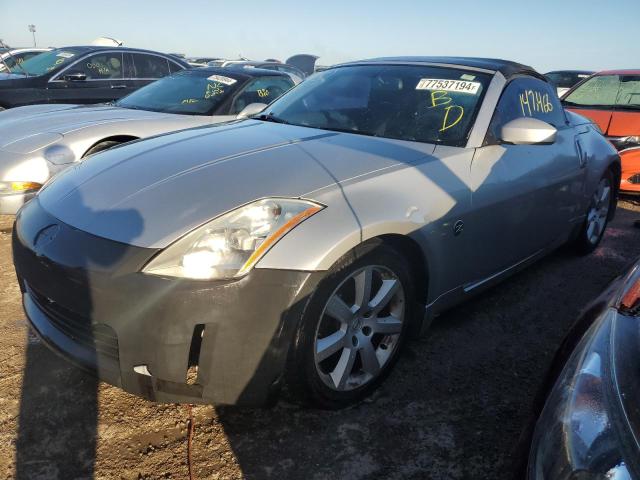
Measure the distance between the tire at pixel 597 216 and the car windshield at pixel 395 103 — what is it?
175cm

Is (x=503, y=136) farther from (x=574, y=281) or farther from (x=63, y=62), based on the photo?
(x=63, y=62)

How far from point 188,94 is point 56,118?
1279 millimetres

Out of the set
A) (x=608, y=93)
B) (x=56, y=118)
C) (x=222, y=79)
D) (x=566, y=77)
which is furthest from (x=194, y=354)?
(x=566, y=77)

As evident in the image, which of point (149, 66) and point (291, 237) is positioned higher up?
point (149, 66)

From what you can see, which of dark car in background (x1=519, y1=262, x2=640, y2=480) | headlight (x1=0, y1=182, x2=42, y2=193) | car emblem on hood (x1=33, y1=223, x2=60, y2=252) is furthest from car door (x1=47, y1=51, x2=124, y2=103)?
dark car in background (x1=519, y1=262, x2=640, y2=480)

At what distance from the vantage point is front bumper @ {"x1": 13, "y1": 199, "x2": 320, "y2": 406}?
1.75 meters

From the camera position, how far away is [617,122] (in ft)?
20.1

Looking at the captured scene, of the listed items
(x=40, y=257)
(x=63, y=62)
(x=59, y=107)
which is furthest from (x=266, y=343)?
(x=63, y=62)

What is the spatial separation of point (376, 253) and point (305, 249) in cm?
40

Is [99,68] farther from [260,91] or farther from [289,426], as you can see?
[289,426]

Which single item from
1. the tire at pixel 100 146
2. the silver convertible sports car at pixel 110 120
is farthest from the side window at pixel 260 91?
the tire at pixel 100 146

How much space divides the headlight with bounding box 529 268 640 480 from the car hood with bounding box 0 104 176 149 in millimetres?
4050

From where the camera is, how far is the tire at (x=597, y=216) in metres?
4.13

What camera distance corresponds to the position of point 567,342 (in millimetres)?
1704
